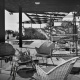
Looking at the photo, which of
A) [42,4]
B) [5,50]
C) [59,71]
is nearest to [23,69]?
[59,71]

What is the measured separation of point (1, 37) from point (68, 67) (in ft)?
13.7

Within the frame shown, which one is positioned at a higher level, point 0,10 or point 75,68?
point 0,10

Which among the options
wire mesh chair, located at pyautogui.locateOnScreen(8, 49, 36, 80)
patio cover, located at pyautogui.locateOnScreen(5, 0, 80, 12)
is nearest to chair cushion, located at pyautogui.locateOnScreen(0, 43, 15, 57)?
wire mesh chair, located at pyautogui.locateOnScreen(8, 49, 36, 80)

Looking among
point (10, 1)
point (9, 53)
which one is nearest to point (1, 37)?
point (9, 53)

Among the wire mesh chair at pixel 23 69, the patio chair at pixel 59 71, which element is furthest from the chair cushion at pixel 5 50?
the patio chair at pixel 59 71

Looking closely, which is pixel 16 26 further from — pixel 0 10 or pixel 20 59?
pixel 20 59

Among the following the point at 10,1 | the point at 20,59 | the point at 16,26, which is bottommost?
the point at 20,59

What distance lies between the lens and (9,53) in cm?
466

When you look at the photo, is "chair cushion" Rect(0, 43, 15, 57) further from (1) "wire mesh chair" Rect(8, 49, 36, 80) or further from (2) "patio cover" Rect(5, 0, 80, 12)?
(2) "patio cover" Rect(5, 0, 80, 12)

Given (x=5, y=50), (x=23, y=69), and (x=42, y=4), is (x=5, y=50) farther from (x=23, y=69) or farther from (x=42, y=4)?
(x=42, y=4)

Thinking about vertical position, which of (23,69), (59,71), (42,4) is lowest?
(23,69)

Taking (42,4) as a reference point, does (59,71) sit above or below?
below

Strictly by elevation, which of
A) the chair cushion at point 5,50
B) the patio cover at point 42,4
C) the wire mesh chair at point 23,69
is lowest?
the wire mesh chair at point 23,69

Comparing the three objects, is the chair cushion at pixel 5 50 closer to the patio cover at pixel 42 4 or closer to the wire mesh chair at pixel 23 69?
the wire mesh chair at pixel 23 69
